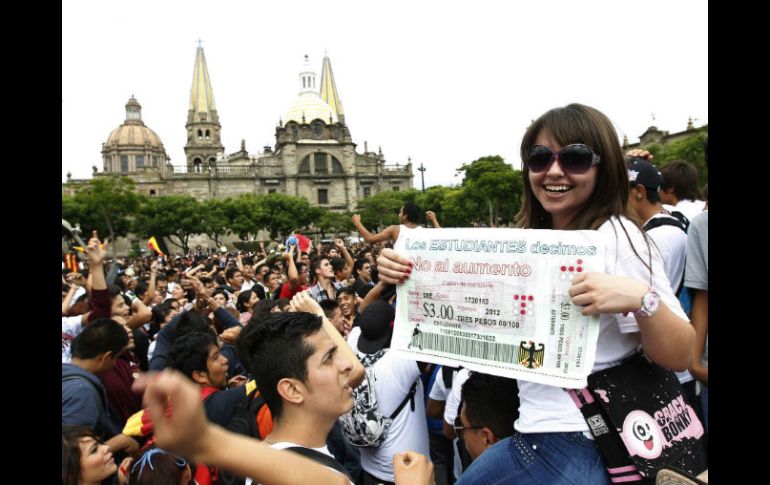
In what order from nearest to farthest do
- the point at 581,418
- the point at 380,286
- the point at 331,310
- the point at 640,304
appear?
the point at 640,304 < the point at 581,418 < the point at 380,286 < the point at 331,310

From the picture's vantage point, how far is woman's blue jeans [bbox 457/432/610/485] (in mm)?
1677

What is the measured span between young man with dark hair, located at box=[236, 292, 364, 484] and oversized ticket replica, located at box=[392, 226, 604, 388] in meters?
0.37

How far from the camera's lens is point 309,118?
248 ft

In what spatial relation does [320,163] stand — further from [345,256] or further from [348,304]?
[348,304]

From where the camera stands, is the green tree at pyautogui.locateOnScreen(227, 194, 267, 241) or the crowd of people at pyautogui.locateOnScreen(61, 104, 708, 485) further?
the green tree at pyautogui.locateOnScreen(227, 194, 267, 241)

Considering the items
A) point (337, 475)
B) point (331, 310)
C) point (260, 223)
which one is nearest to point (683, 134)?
point (260, 223)

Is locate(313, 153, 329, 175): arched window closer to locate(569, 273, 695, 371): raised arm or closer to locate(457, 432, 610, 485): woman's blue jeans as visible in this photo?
locate(457, 432, 610, 485): woman's blue jeans

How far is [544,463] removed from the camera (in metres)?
1.72

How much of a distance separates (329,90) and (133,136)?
3477 cm

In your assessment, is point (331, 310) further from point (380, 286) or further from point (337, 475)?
point (337, 475)

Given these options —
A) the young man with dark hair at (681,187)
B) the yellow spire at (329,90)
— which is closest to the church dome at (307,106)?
the yellow spire at (329,90)

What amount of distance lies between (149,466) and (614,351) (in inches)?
83.6

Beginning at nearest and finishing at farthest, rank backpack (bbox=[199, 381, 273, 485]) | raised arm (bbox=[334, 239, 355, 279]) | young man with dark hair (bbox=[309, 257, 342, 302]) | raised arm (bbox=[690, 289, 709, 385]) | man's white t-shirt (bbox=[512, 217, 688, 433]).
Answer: man's white t-shirt (bbox=[512, 217, 688, 433])
raised arm (bbox=[690, 289, 709, 385])
backpack (bbox=[199, 381, 273, 485])
young man with dark hair (bbox=[309, 257, 342, 302])
raised arm (bbox=[334, 239, 355, 279])

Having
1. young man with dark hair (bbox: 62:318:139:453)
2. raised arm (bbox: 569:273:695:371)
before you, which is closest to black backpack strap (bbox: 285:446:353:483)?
raised arm (bbox: 569:273:695:371)
